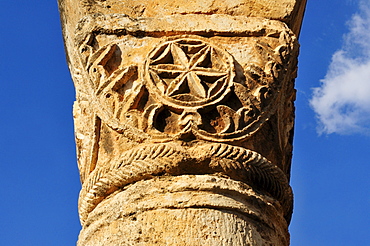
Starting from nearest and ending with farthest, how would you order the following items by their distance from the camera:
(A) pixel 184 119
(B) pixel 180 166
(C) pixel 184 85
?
1. (B) pixel 180 166
2. (A) pixel 184 119
3. (C) pixel 184 85

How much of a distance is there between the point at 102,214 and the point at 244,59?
1.23 meters

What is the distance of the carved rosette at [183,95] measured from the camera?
3941 mm

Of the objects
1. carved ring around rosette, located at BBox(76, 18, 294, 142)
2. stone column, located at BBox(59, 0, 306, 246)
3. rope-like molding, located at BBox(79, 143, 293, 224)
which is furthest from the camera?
carved ring around rosette, located at BBox(76, 18, 294, 142)

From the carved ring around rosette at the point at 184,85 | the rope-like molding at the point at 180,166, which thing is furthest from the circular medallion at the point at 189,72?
the rope-like molding at the point at 180,166

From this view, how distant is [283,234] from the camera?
4.12m

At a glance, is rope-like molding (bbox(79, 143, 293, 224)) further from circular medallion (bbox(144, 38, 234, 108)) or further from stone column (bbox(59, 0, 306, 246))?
circular medallion (bbox(144, 38, 234, 108))

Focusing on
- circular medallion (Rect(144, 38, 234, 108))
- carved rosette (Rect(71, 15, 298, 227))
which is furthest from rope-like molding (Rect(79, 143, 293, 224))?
circular medallion (Rect(144, 38, 234, 108))

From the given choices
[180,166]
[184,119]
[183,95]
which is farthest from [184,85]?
[180,166]

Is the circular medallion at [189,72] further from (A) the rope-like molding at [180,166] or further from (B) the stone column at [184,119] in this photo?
(A) the rope-like molding at [180,166]

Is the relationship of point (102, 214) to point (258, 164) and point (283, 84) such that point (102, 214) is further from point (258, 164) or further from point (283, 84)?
point (283, 84)

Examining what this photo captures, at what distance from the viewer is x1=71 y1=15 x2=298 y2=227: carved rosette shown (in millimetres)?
3941

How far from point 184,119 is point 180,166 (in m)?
0.29

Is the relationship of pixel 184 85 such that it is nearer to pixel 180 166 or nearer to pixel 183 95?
pixel 183 95

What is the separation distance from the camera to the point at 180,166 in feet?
12.7
